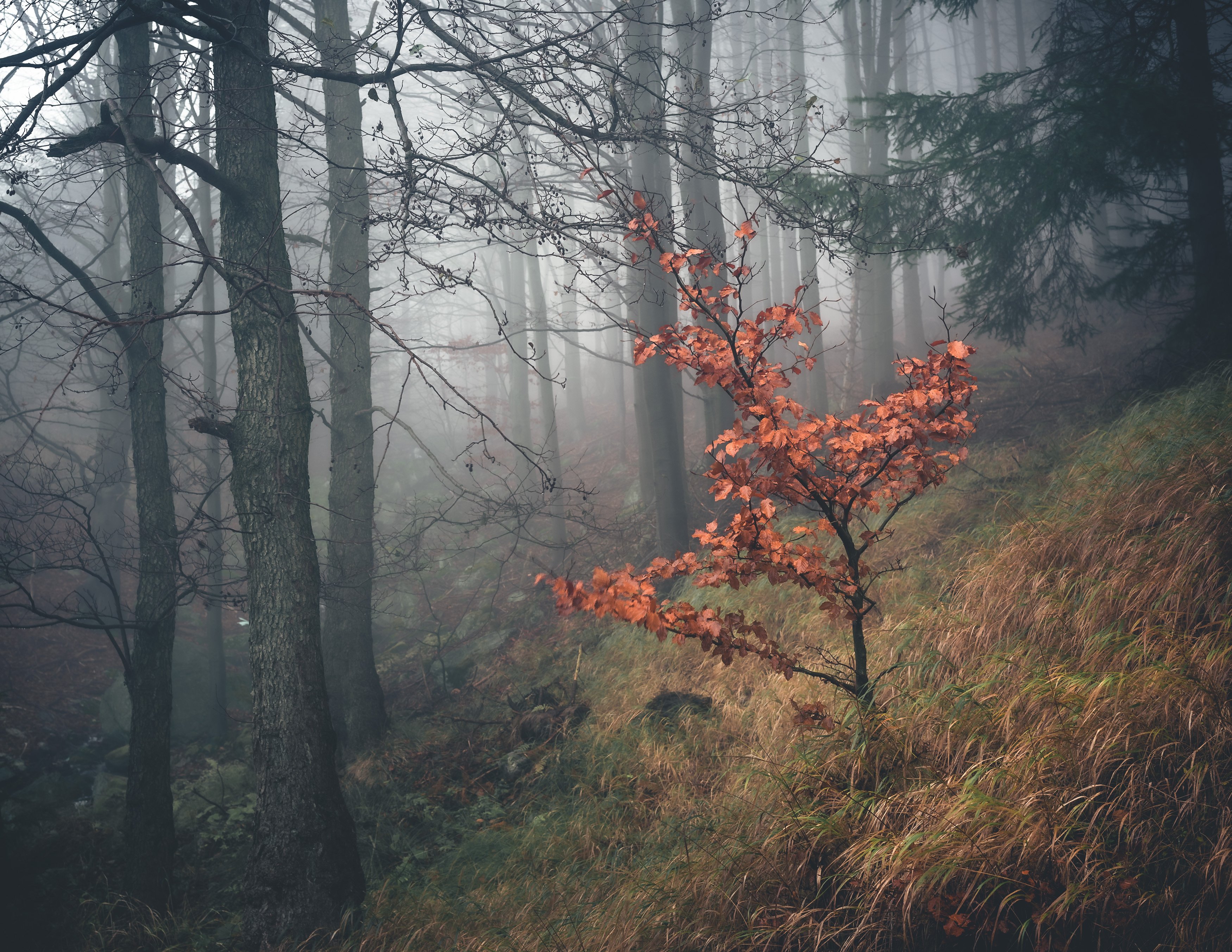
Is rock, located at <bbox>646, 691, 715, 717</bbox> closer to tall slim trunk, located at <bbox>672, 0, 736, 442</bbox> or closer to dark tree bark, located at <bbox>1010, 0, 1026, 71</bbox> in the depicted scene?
tall slim trunk, located at <bbox>672, 0, 736, 442</bbox>

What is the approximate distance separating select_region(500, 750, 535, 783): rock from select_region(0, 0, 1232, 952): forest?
19 centimetres

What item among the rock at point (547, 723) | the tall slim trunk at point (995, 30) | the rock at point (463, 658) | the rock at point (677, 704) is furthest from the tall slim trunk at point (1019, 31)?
the rock at point (547, 723)

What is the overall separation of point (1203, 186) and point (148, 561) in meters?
11.4

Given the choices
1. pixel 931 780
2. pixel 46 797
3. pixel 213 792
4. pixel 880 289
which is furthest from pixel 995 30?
pixel 46 797

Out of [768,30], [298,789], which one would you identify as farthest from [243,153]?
[768,30]

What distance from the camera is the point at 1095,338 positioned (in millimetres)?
13000

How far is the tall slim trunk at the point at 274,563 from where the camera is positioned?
152 inches

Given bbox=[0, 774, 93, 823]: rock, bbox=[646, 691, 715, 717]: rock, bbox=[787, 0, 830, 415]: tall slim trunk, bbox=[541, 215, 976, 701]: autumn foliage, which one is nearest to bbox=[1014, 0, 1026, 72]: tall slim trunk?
bbox=[787, 0, 830, 415]: tall slim trunk

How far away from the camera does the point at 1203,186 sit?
22.6ft

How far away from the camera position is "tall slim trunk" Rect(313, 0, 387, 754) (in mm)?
6809

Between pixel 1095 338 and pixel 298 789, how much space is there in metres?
15.7

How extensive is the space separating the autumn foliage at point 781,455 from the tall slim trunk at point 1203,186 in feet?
18.8

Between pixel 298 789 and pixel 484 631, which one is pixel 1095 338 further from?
pixel 298 789

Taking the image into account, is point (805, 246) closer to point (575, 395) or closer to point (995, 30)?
Result: point (575, 395)
